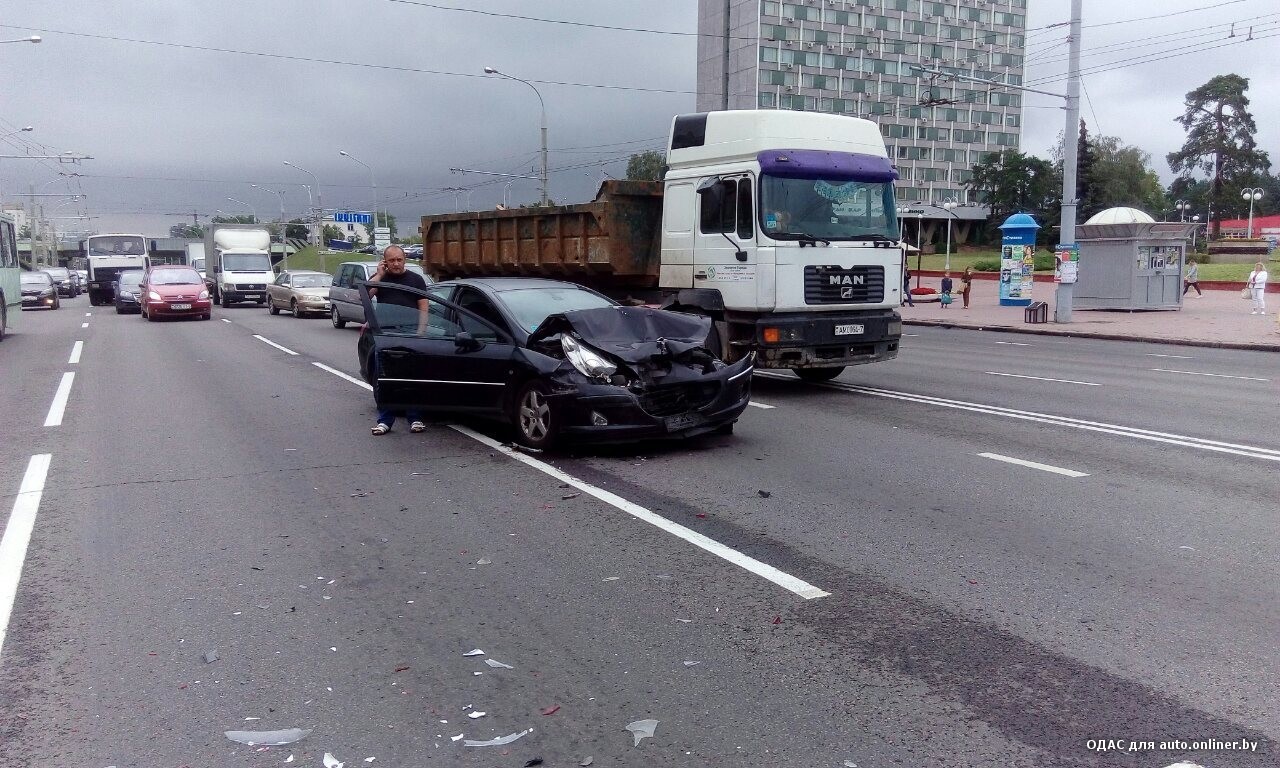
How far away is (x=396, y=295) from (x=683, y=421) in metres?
3.31

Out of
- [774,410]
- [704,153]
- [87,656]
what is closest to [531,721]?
[87,656]

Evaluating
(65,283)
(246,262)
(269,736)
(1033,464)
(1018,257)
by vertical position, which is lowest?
(269,736)

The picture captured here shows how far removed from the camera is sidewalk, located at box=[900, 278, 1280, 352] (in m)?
22.3

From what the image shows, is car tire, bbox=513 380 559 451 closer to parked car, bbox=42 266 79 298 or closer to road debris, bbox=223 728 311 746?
road debris, bbox=223 728 311 746

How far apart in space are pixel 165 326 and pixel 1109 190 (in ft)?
275

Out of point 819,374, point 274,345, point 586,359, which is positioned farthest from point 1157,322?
point 586,359

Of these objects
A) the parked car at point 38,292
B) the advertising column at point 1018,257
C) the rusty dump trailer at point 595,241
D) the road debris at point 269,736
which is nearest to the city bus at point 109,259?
the parked car at point 38,292

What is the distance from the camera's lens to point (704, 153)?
12195 millimetres

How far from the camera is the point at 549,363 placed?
8.32 meters

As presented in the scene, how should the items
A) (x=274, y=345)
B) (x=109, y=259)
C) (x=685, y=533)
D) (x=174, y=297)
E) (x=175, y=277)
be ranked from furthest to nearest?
1. (x=109, y=259)
2. (x=175, y=277)
3. (x=174, y=297)
4. (x=274, y=345)
5. (x=685, y=533)

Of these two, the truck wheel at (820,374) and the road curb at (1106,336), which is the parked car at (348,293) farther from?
the road curb at (1106,336)

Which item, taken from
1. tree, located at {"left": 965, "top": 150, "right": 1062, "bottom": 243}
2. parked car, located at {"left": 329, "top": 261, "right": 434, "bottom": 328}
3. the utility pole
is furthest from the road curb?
tree, located at {"left": 965, "top": 150, "right": 1062, "bottom": 243}

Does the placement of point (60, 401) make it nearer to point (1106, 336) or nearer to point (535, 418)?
point (535, 418)

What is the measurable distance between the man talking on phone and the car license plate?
2723mm
